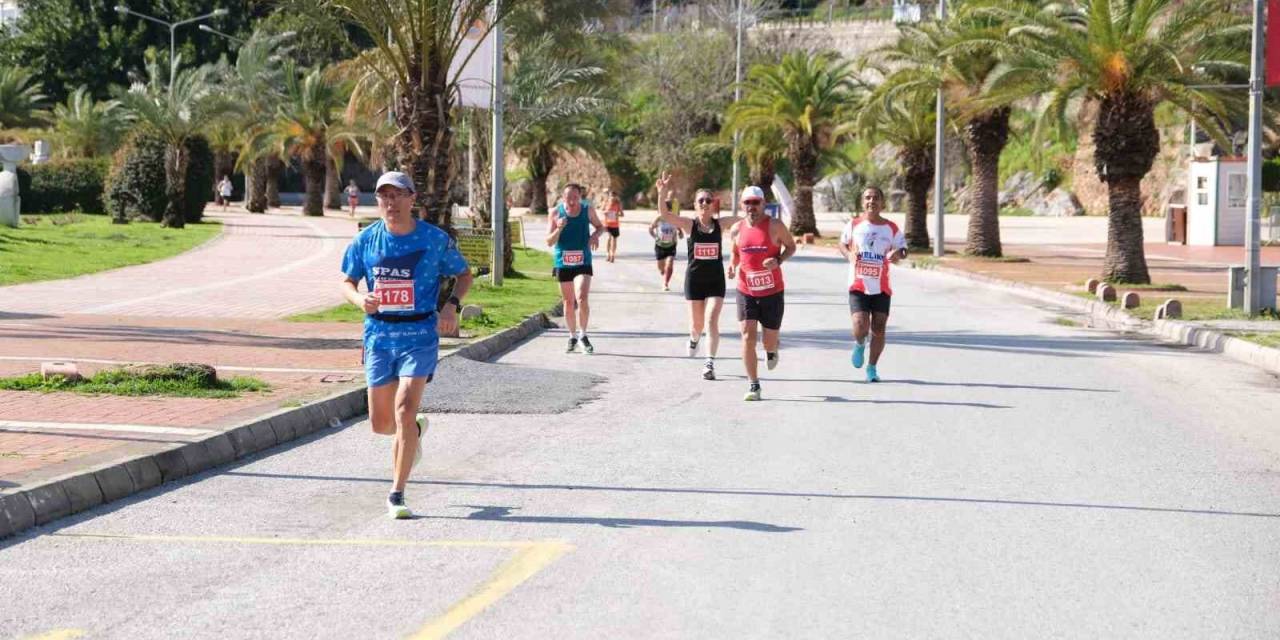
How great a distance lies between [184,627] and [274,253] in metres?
30.7

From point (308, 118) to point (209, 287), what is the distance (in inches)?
1424

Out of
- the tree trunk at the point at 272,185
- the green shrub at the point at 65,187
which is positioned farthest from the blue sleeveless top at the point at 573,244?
the tree trunk at the point at 272,185

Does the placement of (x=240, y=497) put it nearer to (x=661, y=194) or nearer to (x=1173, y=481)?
(x=1173, y=481)

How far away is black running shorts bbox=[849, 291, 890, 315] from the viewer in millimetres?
14609

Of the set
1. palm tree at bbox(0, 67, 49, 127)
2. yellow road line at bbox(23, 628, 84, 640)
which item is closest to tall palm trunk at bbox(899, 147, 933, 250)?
yellow road line at bbox(23, 628, 84, 640)

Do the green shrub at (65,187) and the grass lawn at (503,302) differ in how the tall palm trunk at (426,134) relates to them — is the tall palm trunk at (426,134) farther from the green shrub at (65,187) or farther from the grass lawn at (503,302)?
the green shrub at (65,187)

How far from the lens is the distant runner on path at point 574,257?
1706cm

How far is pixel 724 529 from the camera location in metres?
7.84

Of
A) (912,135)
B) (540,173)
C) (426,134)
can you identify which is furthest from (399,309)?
(540,173)

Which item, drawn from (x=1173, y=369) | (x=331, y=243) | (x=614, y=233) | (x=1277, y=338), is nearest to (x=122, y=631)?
(x=1173, y=369)

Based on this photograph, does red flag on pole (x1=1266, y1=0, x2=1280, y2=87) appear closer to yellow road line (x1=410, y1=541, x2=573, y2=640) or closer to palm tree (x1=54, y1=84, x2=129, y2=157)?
yellow road line (x1=410, y1=541, x2=573, y2=640)

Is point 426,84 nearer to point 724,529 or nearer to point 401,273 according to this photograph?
point 401,273

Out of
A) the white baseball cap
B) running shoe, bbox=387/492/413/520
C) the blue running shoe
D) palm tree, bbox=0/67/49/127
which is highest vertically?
palm tree, bbox=0/67/49/127

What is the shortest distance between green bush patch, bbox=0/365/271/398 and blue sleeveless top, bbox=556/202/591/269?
17.2ft
